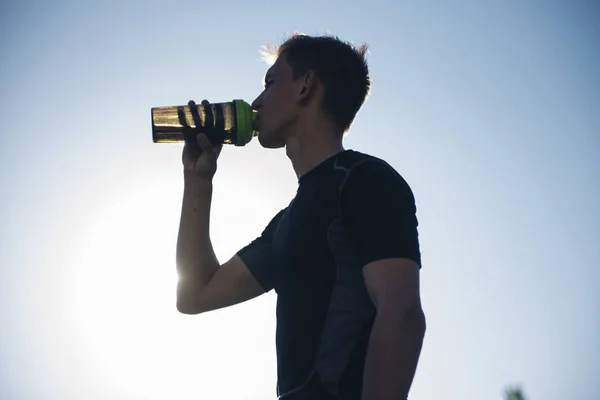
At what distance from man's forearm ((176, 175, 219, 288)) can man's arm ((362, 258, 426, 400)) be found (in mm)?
1162

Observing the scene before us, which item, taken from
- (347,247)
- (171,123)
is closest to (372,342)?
(347,247)

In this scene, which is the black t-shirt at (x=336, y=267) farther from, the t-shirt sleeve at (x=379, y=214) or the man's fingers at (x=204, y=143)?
the man's fingers at (x=204, y=143)

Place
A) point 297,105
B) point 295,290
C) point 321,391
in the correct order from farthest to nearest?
point 297,105
point 295,290
point 321,391

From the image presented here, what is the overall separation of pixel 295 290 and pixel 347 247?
26 cm

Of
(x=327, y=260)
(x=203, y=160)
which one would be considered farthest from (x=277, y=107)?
(x=327, y=260)

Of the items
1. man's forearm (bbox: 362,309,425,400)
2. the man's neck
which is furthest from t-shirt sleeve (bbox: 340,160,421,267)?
the man's neck

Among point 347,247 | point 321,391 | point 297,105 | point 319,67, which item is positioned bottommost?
point 321,391

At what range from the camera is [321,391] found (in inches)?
74.7

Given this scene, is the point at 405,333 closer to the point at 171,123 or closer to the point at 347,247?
the point at 347,247

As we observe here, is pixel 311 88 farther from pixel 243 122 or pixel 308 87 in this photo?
pixel 243 122

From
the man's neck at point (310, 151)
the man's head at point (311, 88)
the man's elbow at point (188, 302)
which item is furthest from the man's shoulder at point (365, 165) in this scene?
the man's elbow at point (188, 302)

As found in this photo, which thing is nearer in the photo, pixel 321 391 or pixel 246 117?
pixel 321 391

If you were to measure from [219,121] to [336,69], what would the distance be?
2.07 ft

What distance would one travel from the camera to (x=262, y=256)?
262cm
